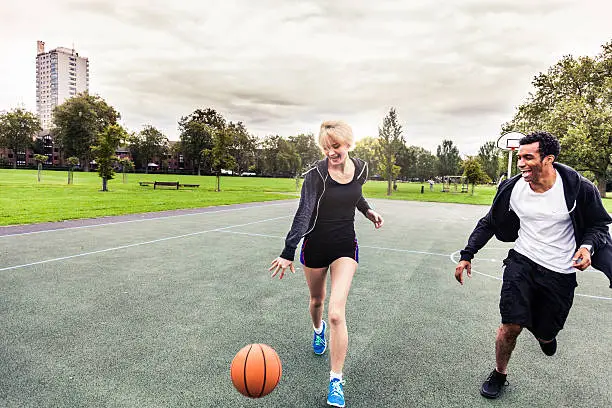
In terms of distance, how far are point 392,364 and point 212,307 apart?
8.03ft

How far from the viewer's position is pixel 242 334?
4004mm

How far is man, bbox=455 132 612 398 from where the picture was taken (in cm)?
268

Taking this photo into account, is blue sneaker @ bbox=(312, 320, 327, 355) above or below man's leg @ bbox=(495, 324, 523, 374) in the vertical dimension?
below

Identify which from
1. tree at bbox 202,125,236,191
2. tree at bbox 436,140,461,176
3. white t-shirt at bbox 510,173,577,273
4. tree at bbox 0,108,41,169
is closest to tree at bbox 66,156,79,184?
tree at bbox 202,125,236,191

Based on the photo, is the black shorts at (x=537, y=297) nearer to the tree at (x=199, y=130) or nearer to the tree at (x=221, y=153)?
the tree at (x=221, y=153)

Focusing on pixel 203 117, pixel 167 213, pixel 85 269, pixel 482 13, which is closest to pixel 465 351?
pixel 85 269

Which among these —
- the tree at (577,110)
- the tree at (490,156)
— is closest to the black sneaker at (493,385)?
the tree at (577,110)

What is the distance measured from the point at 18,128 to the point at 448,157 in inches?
3424

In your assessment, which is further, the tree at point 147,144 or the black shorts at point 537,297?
the tree at point 147,144

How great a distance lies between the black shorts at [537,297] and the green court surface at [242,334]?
62 centimetres

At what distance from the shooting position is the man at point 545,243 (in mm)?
2682

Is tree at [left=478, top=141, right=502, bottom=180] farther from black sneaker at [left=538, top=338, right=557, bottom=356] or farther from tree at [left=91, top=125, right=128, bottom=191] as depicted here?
black sneaker at [left=538, top=338, right=557, bottom=356]

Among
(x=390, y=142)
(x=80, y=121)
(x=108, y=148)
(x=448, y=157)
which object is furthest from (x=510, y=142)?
(x=448, y=157)

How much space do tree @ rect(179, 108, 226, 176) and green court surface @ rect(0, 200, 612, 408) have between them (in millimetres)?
65127
